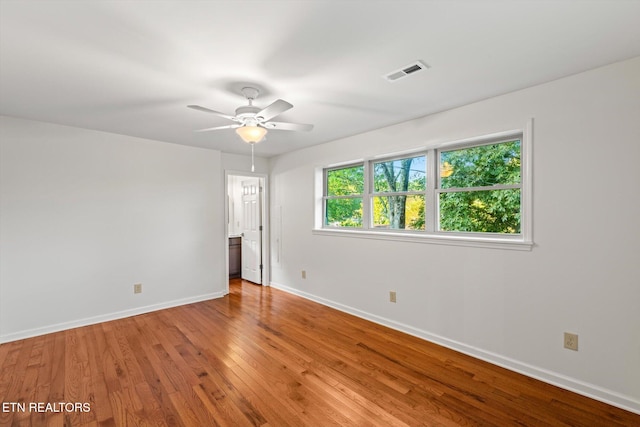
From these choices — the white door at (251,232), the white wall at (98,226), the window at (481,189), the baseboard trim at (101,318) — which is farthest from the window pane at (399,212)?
the baseboard trim at (101,318)

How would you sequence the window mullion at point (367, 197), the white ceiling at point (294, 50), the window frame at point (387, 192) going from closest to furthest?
1. the white ceiling at point (294, 50)
2. the window frame at point (387, 192)
3. the window mullion at point (367, 197)

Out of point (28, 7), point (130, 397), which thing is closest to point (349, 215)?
point (130, 397)

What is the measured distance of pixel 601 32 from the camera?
5.53 ft

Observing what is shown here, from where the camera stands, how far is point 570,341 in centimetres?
226

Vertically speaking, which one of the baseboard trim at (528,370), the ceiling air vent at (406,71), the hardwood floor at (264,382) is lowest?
the hardwood floor at (264,382)

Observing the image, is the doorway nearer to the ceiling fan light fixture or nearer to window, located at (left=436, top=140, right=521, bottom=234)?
the ceiling fan light fixture

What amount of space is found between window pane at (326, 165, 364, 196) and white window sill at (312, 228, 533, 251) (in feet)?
1.93

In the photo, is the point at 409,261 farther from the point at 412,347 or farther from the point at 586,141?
the point at 586,141

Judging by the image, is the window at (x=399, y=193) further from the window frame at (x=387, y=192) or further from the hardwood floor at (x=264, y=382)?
the hardwood floor at (x=264, y=382)

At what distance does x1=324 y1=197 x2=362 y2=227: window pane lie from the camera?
13.4ft

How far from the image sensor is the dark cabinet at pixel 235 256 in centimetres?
596

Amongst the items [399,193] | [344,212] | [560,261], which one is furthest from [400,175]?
[560,261]

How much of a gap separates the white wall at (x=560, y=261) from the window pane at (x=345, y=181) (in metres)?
0.87

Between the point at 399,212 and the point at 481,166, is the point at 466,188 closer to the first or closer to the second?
the point at 481,166
